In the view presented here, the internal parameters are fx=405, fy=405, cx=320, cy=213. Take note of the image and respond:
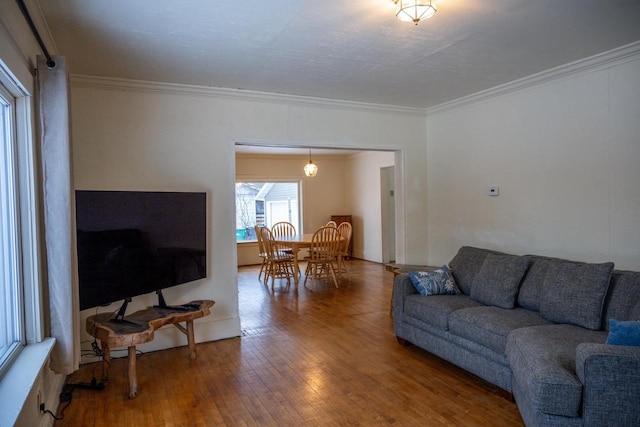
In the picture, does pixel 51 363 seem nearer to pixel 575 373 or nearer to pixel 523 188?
pixel 575 373

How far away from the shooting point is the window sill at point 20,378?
5.10 feet

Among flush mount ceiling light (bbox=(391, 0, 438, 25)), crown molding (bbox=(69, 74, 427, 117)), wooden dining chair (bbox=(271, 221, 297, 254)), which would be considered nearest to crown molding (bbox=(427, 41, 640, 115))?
crown molding (bbox=(69, 74, 427, 117))

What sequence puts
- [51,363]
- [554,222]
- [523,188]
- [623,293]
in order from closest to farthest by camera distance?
[51,363]
[623,293]
[554,222]
[523,188]

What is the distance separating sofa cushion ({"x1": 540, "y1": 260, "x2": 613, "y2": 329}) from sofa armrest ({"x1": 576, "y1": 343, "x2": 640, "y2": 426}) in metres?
0.76

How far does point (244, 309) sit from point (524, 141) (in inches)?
148

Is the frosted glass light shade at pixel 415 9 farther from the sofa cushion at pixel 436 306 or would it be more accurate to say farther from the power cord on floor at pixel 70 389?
the power cord on floor at pixel 70 389

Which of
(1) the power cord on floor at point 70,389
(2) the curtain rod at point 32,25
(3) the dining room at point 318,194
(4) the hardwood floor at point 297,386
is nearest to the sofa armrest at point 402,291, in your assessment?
(4) the hardwood floor at point 297,386

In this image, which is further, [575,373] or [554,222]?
[554,222]

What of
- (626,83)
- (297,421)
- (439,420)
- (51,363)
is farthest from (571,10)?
(51,363)

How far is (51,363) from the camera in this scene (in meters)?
2.25

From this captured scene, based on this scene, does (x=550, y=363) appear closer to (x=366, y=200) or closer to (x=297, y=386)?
(x=297, y=386)

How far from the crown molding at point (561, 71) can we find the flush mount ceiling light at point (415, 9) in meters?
1.88

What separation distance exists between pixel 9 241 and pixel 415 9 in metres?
2.48

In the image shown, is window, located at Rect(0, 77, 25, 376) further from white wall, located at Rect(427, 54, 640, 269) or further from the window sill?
white wall, located at Rect(427, 54, 640, 269)
